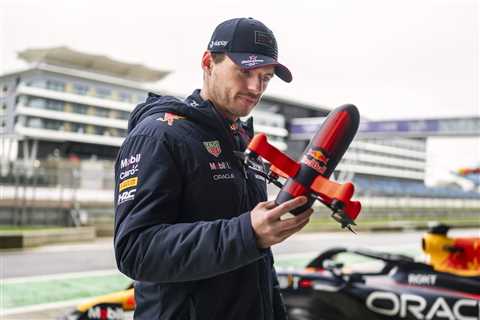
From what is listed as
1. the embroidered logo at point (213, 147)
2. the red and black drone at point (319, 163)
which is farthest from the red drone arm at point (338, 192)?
the embroidered logo at point (213, 147)

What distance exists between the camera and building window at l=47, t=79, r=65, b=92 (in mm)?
63562

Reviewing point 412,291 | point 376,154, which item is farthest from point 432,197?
point 412,291

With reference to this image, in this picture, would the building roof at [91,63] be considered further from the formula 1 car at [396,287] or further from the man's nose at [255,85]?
the man's nose at [255,85]

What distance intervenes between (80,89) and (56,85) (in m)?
3.18

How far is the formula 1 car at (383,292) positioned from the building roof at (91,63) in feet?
257

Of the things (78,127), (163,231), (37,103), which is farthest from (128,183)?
(78,127)

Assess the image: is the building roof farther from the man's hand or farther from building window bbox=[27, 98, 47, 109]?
the man's hand

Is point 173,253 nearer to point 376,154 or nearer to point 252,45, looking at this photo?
point 252,45

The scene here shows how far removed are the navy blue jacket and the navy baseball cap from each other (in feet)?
0.66

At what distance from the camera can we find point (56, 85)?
6462 cm

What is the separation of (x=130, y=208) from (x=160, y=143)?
0.20m

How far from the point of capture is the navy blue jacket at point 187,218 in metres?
1.39

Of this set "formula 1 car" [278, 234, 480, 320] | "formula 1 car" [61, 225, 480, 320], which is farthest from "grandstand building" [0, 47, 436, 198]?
"formula 1 car" [278, 234, 480, 320]

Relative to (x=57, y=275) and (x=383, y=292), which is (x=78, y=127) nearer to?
(x=57, y=275)
